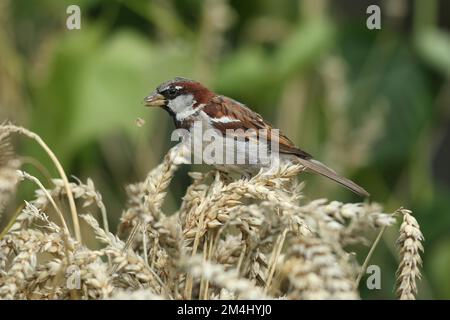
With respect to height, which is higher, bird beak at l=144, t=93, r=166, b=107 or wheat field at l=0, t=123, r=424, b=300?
bird beak at l=144, t=93, r=166, b=107

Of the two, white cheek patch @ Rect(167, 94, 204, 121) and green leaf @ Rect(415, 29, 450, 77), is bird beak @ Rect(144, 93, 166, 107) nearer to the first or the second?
white cheek patch @ Rect(167, 94, 204, 121)

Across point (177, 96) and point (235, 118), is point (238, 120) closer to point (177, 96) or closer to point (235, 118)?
point (235, 118)

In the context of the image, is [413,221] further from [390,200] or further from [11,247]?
[390,200]

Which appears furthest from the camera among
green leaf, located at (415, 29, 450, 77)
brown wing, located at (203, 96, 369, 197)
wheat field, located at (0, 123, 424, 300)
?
green leaf, located at (415, 29, 450, 77)

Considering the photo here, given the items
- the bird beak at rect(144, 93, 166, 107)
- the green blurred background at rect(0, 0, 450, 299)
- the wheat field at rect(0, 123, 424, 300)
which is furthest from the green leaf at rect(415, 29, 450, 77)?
the wheat field at rect(0, 123, 424, 300)

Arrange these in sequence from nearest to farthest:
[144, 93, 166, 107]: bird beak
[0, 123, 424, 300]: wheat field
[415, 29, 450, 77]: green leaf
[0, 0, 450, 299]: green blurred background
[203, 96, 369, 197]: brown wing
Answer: [0, 123, 424, 300]: wheat field
[144, 93, 166, 107]: bird beak
[203, 96, 369, 197]: brown wing
[0, 0, 450, 299]: green blurred background
[415, 29, 450, 77]: green leaf

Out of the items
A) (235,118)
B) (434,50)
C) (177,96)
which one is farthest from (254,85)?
(177,96)

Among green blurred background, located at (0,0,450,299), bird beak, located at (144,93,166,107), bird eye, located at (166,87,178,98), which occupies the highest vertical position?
bird eye, located at (166,87,178,98)
